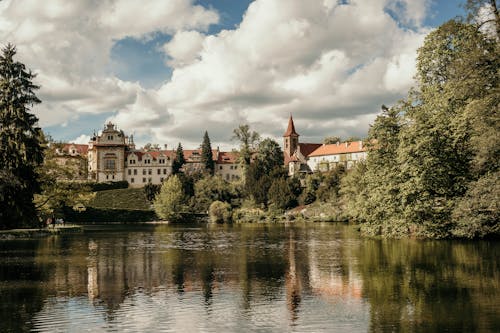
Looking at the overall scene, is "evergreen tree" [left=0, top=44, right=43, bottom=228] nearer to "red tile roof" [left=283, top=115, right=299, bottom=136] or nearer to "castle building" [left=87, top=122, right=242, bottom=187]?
"castle building" [left=87, top=122, right=242, bottom=187]

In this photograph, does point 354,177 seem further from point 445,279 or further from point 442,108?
point 445,279

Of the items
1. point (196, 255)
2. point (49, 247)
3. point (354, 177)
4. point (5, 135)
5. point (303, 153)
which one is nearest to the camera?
point (196, 255)

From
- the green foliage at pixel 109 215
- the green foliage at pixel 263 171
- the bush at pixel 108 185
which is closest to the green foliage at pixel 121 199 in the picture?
the bush at pixel 108 185

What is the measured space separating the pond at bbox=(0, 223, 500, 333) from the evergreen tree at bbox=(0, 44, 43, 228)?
1040 cm

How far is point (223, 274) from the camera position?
2070cm

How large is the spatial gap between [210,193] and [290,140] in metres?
41.2

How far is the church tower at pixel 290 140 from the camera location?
421ft

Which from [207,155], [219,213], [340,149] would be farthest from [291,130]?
[219,213]

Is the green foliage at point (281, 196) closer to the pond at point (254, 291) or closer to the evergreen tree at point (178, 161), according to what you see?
the evergreen tree at point (178, 161)

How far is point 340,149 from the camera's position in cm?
12075

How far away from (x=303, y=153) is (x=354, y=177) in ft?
229

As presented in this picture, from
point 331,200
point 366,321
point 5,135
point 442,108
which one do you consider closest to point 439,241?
point 442,108

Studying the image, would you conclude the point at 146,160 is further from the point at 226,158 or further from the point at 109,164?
the point at 226,158

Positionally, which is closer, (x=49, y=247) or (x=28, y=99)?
(x=49, y=247)
